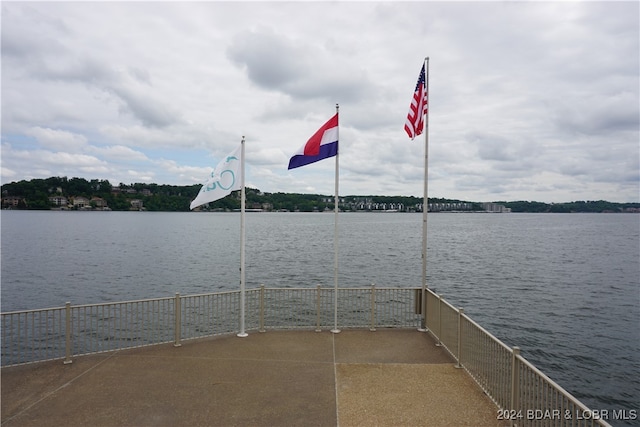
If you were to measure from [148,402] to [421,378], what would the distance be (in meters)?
4.52

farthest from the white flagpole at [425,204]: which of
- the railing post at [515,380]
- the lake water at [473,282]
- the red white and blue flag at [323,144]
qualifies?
the lake water at [473,282]

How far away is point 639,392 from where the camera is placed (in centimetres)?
1350

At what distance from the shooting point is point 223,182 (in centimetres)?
970

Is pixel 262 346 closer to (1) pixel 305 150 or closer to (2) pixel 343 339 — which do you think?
(2) pixel 343 339

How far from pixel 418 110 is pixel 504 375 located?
6947 mm

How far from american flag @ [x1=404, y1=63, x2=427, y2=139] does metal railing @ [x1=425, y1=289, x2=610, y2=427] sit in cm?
447

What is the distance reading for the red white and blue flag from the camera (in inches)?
401

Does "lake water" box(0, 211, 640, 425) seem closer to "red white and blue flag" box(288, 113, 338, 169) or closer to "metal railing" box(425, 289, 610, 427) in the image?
"metal railing" box(425, 289, 610, 427)

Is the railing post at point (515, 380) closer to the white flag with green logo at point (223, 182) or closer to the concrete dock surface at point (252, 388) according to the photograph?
the concrete dock surface at point (252, 388)

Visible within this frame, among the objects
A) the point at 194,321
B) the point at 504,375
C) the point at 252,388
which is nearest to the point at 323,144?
the point at 252,388

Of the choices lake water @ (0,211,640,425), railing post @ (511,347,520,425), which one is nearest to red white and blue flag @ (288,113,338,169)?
railing post @ (511,347,520,425)

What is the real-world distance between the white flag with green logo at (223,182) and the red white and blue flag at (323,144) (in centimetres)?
150

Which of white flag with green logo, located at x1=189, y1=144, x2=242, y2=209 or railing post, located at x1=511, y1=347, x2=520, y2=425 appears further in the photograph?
white flag with green logo, located at x1=189, y1=144, x2=242, y2=209

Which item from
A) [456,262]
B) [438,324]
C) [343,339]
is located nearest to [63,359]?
[343,339]
